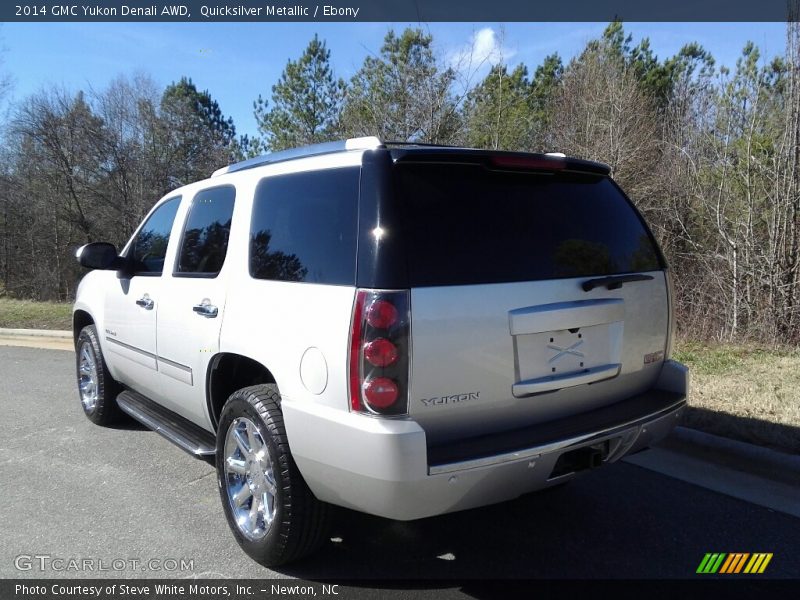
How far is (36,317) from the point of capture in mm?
12391

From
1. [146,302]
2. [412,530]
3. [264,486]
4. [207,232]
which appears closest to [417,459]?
[264,486]

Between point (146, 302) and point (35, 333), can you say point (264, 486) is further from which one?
point (35, 333)

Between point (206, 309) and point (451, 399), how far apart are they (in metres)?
1.67

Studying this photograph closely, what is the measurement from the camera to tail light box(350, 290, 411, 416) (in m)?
2.44

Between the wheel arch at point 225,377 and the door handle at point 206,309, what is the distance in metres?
0.24

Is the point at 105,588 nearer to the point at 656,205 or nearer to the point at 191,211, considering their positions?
the point at 191,211

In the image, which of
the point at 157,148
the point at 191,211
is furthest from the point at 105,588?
the point at 157,148

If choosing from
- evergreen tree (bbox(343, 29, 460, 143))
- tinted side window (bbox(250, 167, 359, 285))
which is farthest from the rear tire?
evergreen tree (bbox(343, 29, 460, 143))

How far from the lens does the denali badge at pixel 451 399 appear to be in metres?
2.49

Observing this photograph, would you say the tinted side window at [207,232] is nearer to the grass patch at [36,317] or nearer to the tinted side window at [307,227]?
the tinted side window at [307,227]

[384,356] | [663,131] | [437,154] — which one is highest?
[663,131]

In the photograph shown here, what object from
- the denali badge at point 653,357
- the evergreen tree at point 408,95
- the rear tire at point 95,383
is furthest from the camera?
the evergreen tree at point 408,95

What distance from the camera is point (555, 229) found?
3.02 metres

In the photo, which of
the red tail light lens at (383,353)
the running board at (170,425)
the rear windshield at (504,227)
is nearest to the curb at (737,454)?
the rear windshield at (504,227)
